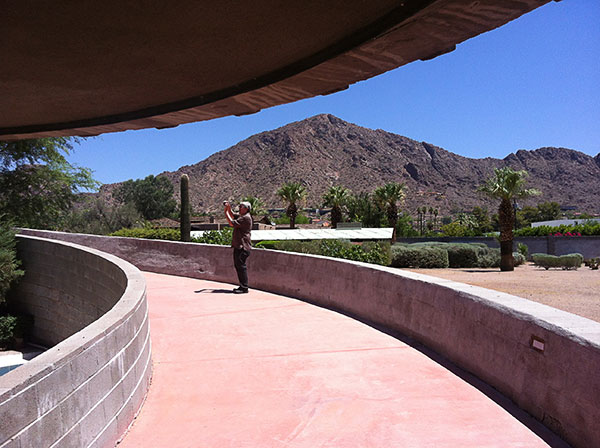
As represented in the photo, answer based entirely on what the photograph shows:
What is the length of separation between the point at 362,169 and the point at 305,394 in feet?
516

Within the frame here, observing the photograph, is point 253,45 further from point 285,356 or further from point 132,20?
point 285,356

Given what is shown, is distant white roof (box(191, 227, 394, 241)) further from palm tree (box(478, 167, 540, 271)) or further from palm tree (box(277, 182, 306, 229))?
palm tree (box(277, 182, 306, 229))

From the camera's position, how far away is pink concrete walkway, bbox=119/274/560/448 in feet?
13.8

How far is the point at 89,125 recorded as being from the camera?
6.84 meters

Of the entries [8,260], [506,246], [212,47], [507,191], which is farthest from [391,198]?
[212,47]

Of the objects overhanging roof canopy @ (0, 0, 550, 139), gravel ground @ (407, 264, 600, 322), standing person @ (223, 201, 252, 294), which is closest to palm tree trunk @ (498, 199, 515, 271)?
gravel ground @ (407, 264, 600, 322)

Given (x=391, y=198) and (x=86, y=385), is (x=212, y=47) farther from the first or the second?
(x=391, y=198)

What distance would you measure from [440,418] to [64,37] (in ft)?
14.6

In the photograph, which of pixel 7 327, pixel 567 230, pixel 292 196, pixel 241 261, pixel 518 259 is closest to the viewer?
pixel 241 261

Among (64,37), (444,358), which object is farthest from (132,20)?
(444,358)

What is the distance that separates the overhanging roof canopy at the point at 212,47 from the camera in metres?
3.55

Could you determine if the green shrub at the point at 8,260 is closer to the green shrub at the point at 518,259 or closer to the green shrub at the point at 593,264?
the green shrub at the point at 593,264

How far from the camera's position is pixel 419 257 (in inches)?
1608

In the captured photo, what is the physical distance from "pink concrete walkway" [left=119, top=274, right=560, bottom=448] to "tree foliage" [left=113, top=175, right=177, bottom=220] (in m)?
116
